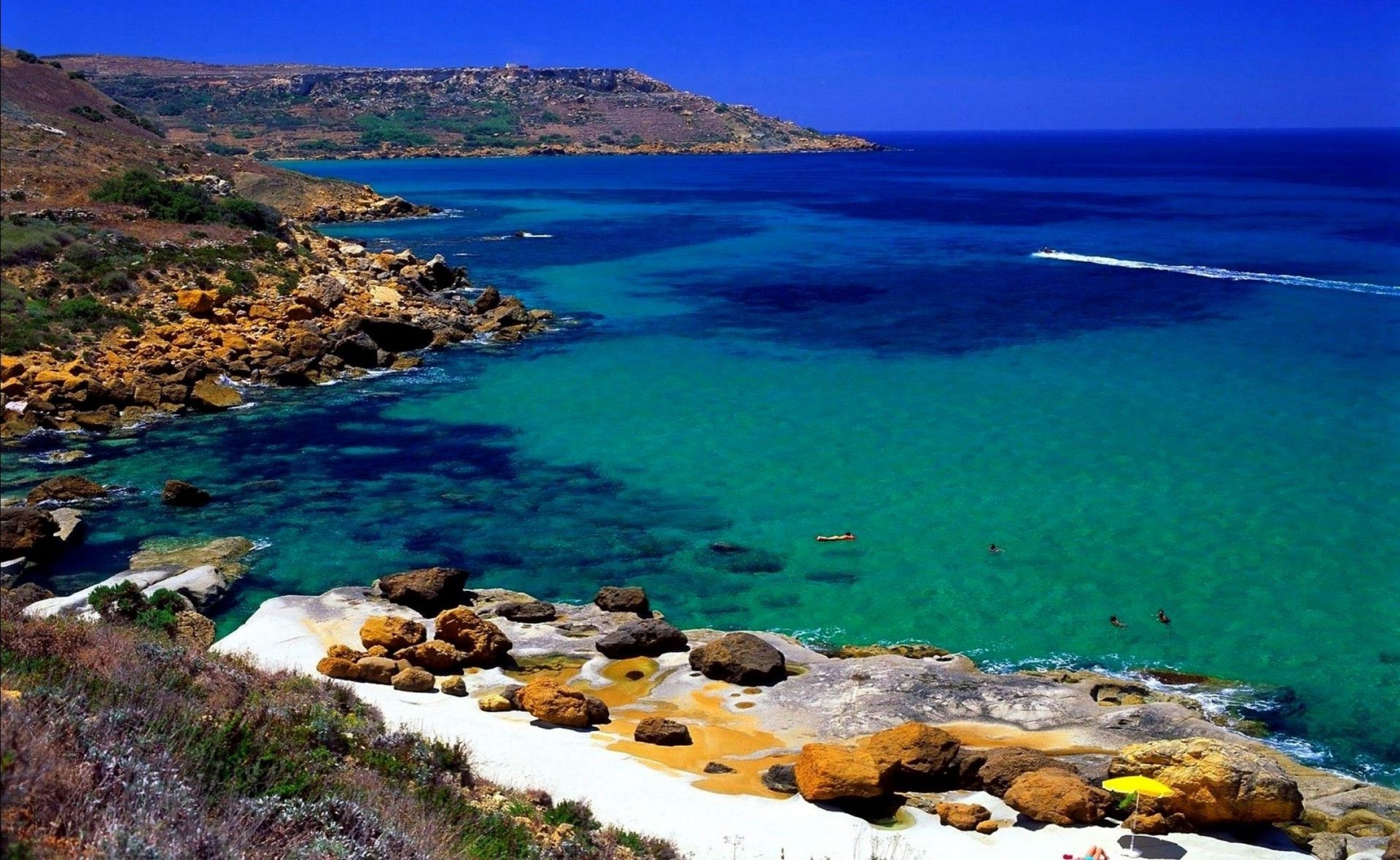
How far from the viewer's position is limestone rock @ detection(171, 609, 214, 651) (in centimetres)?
1653

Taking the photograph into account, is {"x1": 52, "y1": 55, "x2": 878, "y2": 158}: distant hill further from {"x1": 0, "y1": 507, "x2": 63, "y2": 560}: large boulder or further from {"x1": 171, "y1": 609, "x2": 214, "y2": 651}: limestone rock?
{"x1": 171, "y1": 609, "x2": 214, "y2": 651}: limestone rock

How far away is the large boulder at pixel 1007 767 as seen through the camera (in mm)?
13725

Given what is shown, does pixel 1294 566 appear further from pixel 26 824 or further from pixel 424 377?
pixel 424 377

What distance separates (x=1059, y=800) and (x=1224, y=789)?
6.05 ft

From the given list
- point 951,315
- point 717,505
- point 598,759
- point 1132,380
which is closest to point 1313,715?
point 598,759

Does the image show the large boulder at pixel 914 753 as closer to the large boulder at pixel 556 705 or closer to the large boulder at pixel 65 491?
the large boulder at pixel 556 705

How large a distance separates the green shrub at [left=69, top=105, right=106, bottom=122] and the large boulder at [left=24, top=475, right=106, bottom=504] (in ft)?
133

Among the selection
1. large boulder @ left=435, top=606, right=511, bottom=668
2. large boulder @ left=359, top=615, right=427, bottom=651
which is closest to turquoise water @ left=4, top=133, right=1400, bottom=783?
large boulder @ left=359, top=615, right=427, bottom=651

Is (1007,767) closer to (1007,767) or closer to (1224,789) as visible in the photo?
(1007,767)

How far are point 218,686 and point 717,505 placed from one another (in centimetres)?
1562

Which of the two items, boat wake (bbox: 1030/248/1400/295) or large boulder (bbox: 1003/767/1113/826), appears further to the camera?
boat wake (bbox: 1030/248/1400/295)

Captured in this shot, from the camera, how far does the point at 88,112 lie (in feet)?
191

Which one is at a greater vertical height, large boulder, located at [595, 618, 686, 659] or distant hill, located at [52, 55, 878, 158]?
distant hill, located at [52, 55, 878, 158]

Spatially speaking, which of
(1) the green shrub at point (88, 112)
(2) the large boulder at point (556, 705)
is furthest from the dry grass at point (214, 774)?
(1) the green shrub at point (88, 112)
